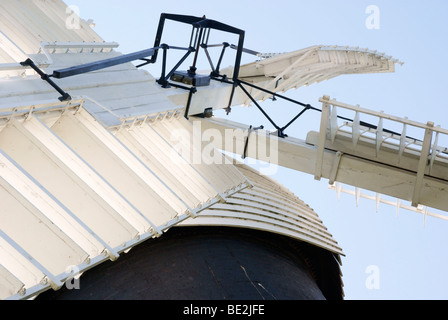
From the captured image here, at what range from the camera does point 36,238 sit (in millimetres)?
9617

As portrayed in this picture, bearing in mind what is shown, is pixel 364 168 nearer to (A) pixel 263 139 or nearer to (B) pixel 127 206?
(A) pixel 263 139

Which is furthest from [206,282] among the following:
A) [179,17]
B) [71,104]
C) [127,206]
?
[179,17]

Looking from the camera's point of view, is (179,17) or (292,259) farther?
(179,17)

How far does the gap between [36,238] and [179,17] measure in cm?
Answer: 1273

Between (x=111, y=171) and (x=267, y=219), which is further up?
(x=111, y=171)

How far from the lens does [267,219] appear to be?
Result: 17.8 m
